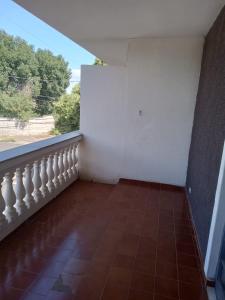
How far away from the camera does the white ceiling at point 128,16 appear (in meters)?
1.99

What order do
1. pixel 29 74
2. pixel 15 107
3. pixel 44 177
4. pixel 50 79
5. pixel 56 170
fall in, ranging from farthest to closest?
pixel 50 79
pixel 29 74
pixel 15 107
pixel 56 170
pixel 44 177

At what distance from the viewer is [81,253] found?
1887mm

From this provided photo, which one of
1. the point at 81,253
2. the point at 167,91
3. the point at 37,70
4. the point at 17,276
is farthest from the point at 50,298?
the point at 37,70

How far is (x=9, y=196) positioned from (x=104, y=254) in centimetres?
98

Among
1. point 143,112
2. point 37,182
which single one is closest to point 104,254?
point 37,182

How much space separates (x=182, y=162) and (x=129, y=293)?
6.98ft

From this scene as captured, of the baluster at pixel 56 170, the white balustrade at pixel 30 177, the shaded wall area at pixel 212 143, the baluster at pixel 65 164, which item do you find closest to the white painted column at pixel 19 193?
the white balustrade at pixel 30 177

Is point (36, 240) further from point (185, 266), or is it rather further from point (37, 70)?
point (37, 70)

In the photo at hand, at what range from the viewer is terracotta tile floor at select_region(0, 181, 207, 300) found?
4.99ft

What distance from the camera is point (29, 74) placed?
938 centimetres

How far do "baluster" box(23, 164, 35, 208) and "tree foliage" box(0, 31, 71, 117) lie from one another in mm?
4026

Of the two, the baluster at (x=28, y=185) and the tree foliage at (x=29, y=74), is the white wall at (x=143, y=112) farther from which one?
the tree foliage at (x=29, y=74)

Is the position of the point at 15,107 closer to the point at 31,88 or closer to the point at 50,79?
the point at 31,88

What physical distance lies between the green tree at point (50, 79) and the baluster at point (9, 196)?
7214 mm
